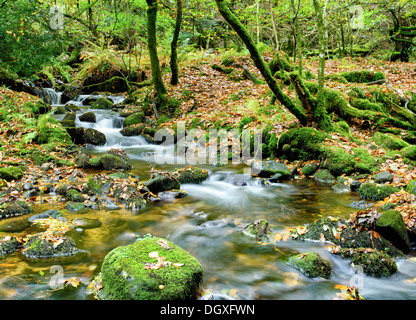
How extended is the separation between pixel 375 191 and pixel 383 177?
0.63 meters

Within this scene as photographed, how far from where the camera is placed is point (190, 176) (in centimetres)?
828

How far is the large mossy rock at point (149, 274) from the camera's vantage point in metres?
2.94

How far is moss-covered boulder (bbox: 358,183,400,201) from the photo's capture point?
20.3ft

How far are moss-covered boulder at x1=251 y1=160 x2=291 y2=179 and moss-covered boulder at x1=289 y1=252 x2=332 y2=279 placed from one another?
4.41m

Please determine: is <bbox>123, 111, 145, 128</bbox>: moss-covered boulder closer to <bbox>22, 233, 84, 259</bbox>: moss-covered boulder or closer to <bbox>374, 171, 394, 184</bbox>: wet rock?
<bbox>22, 233, 84, 259</bbox>: moss-covered boulder

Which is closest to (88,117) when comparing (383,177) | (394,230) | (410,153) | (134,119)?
(134,119)

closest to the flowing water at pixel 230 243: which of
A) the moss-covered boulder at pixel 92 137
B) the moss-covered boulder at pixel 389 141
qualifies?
the moss-covered boulder at pixel 389 141

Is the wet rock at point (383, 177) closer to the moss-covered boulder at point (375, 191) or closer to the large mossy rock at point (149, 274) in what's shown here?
the moss-covered boulder at point (375, 191)

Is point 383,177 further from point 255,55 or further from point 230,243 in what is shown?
point 255,55

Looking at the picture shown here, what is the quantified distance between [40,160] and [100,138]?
136 inches

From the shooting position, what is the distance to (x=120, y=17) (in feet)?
48.7

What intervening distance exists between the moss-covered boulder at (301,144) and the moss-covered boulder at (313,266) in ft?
17.0

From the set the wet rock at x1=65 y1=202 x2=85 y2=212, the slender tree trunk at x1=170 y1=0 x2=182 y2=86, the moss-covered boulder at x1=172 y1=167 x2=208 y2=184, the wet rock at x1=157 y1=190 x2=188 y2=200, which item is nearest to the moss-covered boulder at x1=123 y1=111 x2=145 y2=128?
the slender tree trunk at x1=170 y1=0 x2=182 y2=86
